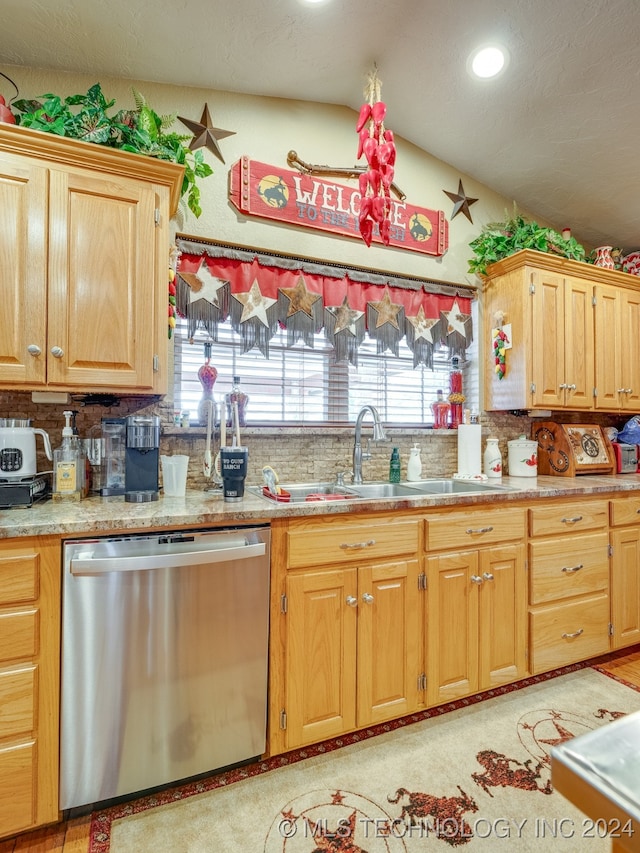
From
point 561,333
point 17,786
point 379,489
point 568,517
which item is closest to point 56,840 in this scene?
point 17,786

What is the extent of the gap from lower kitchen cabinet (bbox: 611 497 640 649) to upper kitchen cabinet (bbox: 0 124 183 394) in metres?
2.52

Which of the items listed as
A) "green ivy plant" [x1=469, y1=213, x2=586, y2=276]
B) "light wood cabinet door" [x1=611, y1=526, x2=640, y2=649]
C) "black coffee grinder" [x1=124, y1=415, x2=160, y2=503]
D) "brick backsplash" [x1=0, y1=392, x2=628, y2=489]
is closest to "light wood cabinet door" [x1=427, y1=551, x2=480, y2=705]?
"brick backsplash" [x1=0, y1=392, x2=628, y2=489]

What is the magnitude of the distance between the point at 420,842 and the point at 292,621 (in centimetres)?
75

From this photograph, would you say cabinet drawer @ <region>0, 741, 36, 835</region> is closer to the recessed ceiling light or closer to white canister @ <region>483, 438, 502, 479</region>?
white canister @ <region>483, 438, 502, 479</region>

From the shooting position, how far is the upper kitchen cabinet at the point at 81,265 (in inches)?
63.6

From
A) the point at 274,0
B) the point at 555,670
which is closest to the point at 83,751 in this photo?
the point at 555,670

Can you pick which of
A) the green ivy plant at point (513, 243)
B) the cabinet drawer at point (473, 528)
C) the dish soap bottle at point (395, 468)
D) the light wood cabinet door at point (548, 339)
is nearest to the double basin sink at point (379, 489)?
the dish soap bottle at point (395, 468)

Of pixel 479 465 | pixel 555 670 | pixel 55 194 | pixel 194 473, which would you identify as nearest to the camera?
pixel 55 194

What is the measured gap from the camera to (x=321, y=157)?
255 centimetres

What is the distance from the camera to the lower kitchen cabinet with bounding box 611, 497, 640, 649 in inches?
97.7

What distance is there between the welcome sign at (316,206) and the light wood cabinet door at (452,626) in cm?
189

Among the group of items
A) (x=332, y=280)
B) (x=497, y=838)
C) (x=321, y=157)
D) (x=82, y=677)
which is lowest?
(x=497, y=838)

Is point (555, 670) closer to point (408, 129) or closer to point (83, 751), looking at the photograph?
point (83, 751)

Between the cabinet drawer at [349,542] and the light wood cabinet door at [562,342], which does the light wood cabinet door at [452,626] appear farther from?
the light wood cabinet door at [562,342]
